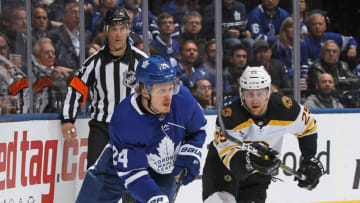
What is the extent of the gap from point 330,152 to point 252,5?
1.27 meters

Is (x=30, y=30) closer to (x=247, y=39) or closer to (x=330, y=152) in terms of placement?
(x=247, y=39)

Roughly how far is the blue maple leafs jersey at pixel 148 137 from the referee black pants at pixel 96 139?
1161mm

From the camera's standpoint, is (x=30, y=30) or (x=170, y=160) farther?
(x=30, y=30)

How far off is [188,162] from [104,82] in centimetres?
148

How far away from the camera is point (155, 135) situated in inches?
123

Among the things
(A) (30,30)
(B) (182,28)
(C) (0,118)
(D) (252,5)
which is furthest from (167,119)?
(D) (252,5)

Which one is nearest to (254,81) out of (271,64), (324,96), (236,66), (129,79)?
(129,79)

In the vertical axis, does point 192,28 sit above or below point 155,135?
above

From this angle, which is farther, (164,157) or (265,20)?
(265,20)

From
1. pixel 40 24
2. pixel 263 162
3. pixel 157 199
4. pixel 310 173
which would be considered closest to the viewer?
pixel 157 199

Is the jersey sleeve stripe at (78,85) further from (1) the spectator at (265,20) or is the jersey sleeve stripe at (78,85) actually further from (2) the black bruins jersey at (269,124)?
(1) the spectator at (265,20)

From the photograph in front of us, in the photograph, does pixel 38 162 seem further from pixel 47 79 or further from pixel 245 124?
pixel 245 124

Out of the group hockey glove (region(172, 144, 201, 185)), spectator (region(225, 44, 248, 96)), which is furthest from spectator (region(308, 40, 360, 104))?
hockey glove (region(172, 144, 201, 185))

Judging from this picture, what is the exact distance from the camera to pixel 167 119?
123 inches
